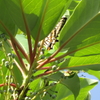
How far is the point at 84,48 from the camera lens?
5.06 feet

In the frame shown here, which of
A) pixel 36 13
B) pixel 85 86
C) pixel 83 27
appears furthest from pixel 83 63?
pixel 85 86

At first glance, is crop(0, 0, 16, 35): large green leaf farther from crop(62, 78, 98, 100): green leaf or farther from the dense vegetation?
crop(62, 78, 98, 100): green leaf

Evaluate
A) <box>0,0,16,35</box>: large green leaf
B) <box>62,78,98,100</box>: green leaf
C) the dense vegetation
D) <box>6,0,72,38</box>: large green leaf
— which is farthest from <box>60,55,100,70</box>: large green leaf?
<box>62,78,98,100</box>: green leaf

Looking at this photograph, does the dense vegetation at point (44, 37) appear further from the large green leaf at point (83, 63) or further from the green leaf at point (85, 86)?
the green leaf at point (85, 86)

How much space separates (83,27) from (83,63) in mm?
265

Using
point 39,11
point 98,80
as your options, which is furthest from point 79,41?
point 98,80

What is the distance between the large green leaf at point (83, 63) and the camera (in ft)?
5.10

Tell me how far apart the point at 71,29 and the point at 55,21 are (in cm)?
12

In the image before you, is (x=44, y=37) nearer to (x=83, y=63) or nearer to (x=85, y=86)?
(x=83, y=63)

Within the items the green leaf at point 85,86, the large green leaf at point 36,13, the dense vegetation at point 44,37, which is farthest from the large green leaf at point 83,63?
the green leaf at point 85,86

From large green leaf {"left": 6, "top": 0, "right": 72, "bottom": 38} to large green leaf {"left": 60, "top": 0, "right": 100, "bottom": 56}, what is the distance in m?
0.09

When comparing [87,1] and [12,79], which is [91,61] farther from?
[12,79]

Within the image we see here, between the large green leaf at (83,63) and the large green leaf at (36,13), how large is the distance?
0.29 metres

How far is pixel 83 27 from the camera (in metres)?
1.43
